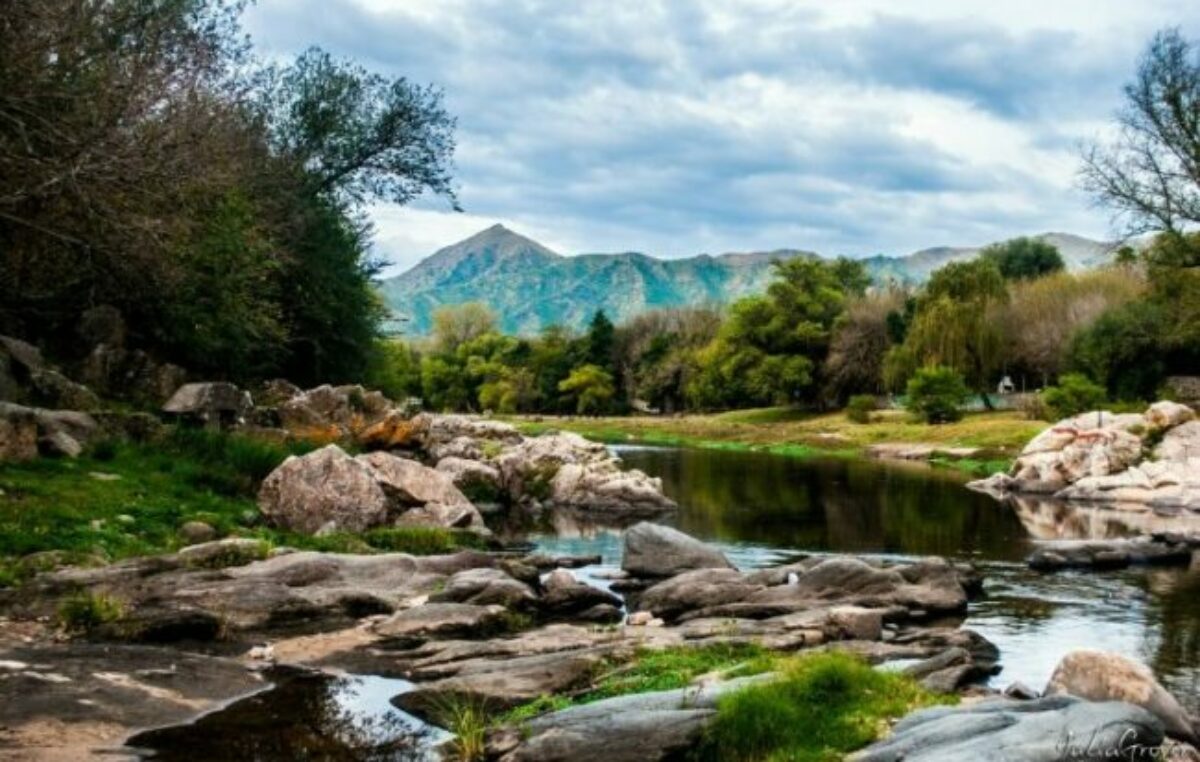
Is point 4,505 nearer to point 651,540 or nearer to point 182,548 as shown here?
point 182,548

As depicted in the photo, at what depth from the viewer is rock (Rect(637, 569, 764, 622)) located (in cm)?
2323

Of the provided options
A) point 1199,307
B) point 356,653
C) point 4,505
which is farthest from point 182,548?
point 1199,307

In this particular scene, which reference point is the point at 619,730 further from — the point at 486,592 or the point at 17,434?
the point at 17,434

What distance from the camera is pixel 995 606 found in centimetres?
2533

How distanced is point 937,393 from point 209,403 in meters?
63.0

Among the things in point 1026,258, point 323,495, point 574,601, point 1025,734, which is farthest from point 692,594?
point 1026,258

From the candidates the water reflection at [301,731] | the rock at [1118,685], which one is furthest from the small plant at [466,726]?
the rock at [1118,685]

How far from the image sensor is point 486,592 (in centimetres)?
2231

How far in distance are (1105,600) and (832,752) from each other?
17.5 metres

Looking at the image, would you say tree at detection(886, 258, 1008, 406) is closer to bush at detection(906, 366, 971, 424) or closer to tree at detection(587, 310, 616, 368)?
bush at detection(906, 366, 971, 424)

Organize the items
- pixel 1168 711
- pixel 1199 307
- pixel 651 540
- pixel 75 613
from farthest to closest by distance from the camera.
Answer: pixel 1199 307
pixel 651 540
pixel 75 613
pixel 1168 711

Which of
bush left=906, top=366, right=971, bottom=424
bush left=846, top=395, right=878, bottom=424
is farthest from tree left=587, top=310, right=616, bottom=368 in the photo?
bush left=906, top=366, right=971, bottom=424

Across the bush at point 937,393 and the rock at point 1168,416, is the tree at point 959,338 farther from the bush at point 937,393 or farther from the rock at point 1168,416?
the rock at point 1168,416

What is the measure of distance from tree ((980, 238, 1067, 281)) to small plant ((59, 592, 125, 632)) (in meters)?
130
